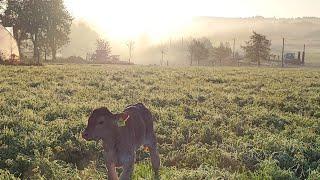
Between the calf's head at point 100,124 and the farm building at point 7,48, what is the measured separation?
44.5 m

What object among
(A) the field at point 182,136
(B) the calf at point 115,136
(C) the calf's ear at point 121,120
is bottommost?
(A) the field at point 182,136

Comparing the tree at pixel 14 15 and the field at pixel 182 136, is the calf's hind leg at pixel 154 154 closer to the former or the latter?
the field at pixel 182 136

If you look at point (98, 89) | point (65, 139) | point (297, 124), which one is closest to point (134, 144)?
point (65, 139)

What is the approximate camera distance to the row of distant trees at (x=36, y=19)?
83188 mm

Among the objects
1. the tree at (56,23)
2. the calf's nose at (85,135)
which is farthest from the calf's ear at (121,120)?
the tree at (56,23)

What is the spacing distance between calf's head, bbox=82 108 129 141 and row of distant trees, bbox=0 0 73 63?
7476 cm

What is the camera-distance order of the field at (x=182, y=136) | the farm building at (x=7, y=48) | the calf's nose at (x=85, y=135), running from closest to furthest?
the calf's nose at (x=85, y=135) → the field at (x=182, y=136) → the farm building at (x=7, y=48)

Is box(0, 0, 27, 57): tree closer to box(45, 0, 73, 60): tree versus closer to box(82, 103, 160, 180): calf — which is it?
box(45, 0, 73, 60): tree

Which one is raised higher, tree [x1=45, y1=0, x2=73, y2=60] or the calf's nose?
tree [x1=45, y1=0, x2=73, y2=60]

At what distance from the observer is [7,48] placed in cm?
5197

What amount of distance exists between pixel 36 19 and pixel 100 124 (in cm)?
7923

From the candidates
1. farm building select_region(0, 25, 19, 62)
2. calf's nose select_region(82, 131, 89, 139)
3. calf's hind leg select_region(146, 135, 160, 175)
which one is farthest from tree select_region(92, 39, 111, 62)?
calf's nose select_region(82, 131, 89, 139)

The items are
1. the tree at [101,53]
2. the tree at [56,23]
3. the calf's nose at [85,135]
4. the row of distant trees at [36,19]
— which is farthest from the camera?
the tree at [101,53]

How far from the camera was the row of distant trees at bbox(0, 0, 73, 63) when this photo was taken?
273 ft
